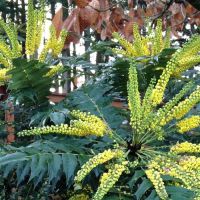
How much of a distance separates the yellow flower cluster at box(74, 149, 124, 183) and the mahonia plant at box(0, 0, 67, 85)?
65cm

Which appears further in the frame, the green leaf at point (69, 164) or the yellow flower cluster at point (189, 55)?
the yellow flower cluster at point (189, 55)

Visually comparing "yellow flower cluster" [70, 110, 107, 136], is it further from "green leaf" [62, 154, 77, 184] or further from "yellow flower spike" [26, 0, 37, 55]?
"yellow flower spike" [26, 0, 37, 55]

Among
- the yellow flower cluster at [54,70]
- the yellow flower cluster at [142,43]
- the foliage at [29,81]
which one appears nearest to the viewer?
A: the foliage at [29,81]

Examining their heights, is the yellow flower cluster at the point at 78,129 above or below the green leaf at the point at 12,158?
above

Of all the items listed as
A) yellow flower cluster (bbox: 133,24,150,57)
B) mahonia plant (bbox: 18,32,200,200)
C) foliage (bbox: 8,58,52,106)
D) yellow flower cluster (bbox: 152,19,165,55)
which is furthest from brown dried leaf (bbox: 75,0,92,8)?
mahonia plant (bbox: 18,32,200,200)

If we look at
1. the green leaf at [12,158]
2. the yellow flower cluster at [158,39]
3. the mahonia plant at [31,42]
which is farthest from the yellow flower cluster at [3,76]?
the yellow flower cluster at [158,39]

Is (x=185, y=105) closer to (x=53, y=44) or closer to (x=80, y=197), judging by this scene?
(x=80, y=197)

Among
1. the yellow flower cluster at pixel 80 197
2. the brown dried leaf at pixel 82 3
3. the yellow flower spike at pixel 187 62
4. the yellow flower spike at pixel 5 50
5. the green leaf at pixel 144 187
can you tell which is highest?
the brown dried leaf at pixel 82 3

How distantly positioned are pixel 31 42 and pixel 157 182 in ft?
3.57

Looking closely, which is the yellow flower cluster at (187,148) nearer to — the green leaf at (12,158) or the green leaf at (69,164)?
the green leaf at (69,164)

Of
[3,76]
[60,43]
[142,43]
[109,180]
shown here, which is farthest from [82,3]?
[109,180]

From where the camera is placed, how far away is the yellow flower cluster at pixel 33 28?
7.02ft

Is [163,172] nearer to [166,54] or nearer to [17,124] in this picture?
[166,54]

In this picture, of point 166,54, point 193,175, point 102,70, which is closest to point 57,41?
point 102,70
